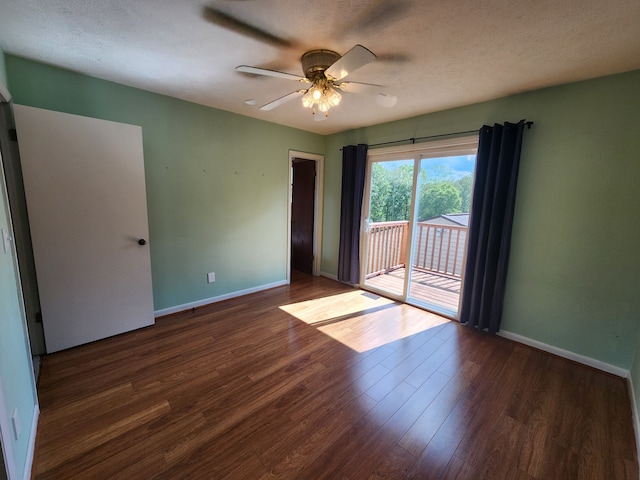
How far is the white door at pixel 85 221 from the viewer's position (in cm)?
209

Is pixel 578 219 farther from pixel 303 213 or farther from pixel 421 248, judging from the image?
pixel 303 213

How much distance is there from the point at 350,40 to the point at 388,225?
3197 millimetres

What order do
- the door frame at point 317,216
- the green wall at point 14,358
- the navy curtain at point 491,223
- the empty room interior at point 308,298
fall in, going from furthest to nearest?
the door frame at point 317,216
the navy curtain at point 491,223
the empty room interior at point 308,298
the green wall at point 14,358

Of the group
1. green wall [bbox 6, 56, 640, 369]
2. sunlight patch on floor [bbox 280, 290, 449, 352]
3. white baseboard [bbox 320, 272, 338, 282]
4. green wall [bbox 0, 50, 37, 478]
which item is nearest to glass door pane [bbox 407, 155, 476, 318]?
sunlight patch on floor [bbox 280, 290, 449, 352]

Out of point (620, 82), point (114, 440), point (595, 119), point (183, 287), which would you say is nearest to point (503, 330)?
point (595, 119)

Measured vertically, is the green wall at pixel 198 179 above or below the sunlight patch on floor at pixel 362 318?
above

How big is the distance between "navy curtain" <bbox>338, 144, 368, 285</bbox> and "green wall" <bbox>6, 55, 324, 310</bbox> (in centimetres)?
77

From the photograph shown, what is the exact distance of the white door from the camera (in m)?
2.09

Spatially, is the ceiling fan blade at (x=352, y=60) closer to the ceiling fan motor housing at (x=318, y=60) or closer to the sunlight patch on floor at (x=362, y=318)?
the ceiling fan motor housing at (x=318, y=60)

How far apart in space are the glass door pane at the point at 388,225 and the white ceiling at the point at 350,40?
1.23 metres

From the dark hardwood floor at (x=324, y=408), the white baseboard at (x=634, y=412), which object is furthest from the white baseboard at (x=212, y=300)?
the white baseboard at (x=634, y=412)

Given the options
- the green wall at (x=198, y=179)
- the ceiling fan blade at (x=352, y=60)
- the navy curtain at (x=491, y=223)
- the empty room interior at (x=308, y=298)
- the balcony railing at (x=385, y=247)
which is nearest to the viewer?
the ceiling fan blade at (x=352, y=60)

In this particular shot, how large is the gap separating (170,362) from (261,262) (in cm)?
184

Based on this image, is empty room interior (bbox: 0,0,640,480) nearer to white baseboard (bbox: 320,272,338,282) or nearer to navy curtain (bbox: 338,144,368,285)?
navy curtain (bbox: 338,144,368,285)
